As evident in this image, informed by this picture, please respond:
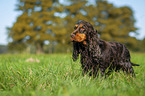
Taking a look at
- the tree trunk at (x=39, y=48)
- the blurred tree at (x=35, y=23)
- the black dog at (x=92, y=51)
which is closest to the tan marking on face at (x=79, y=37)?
the black dog at (x=92, y=51)

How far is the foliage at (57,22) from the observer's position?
832 inches

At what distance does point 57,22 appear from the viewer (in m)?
21.9

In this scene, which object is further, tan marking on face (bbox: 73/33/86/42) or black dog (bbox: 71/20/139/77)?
black dog (bbox: 71/20/139/77)

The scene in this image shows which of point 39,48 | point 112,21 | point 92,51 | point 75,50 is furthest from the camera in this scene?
point 112,21

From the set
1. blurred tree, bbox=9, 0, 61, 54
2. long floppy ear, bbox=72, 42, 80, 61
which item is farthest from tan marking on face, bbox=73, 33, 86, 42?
blurred tree, bbox=9, 0, 61, 54

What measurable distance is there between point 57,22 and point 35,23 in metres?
3.32

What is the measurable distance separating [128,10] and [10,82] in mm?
30733

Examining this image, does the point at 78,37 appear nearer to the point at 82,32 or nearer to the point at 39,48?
the point at 82,32

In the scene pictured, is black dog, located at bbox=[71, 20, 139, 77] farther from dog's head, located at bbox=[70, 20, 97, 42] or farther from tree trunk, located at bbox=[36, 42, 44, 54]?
tree trunk, located at bbox=[36, 42, 44, 54]

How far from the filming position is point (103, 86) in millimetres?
2047

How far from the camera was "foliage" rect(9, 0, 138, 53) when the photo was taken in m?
21.1

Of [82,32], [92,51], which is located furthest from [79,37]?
[92,51]

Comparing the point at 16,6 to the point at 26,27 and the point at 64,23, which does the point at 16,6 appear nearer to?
the point at 26,27

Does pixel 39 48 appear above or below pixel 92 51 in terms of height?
below
